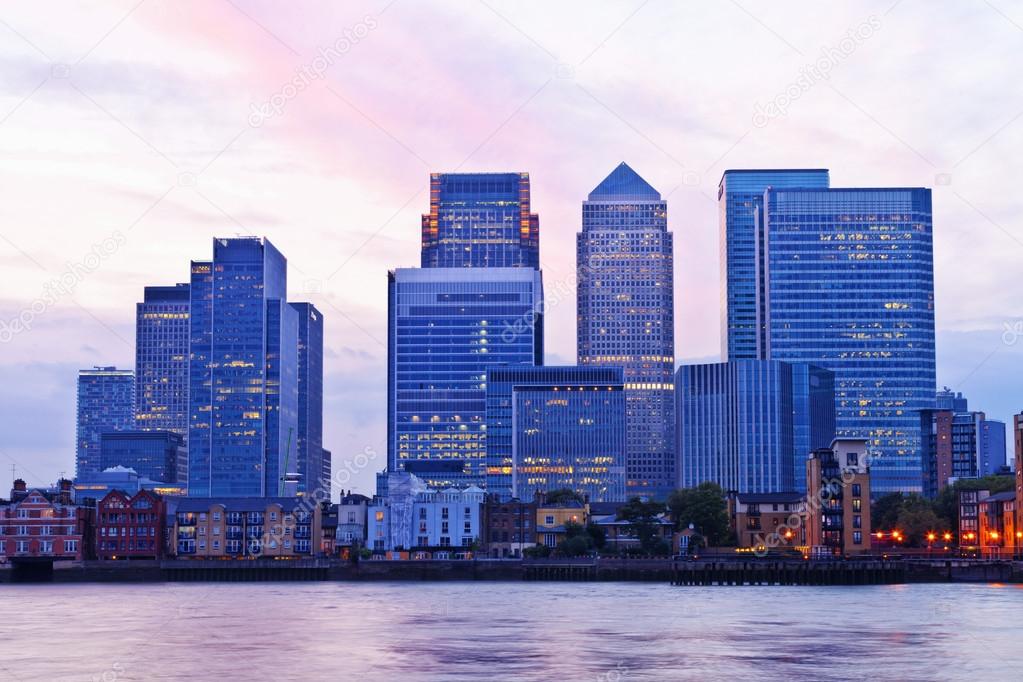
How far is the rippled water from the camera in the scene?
7994 cm

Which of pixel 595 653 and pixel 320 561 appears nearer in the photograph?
pixel 595 653

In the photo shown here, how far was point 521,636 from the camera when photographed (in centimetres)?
9831

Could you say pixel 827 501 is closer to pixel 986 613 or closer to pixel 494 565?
pixel 494 565

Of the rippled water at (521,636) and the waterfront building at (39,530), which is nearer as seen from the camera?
the rippled water at (521,636)

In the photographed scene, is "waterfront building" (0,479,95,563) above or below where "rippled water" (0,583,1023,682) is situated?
above

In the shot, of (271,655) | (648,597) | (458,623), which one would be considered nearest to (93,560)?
(648,597)

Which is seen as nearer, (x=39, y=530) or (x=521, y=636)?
(x=521, y=636)

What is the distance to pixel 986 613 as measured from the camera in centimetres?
11512

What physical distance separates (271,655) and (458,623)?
23.8 metres

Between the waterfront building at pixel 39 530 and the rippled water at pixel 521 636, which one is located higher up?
the waterfront building at pixel 39 530

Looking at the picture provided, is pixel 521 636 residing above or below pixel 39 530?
below

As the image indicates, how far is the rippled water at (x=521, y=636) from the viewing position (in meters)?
79.9

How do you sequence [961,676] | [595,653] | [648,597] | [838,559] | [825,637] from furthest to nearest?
1. [838,559]
2. [648,597]
3. [825,637]
4. [595,653]
5. [961,676]

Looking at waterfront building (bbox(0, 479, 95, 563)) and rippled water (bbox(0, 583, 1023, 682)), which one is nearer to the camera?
rippled water (bbox(0, 583, 1023, 682))
